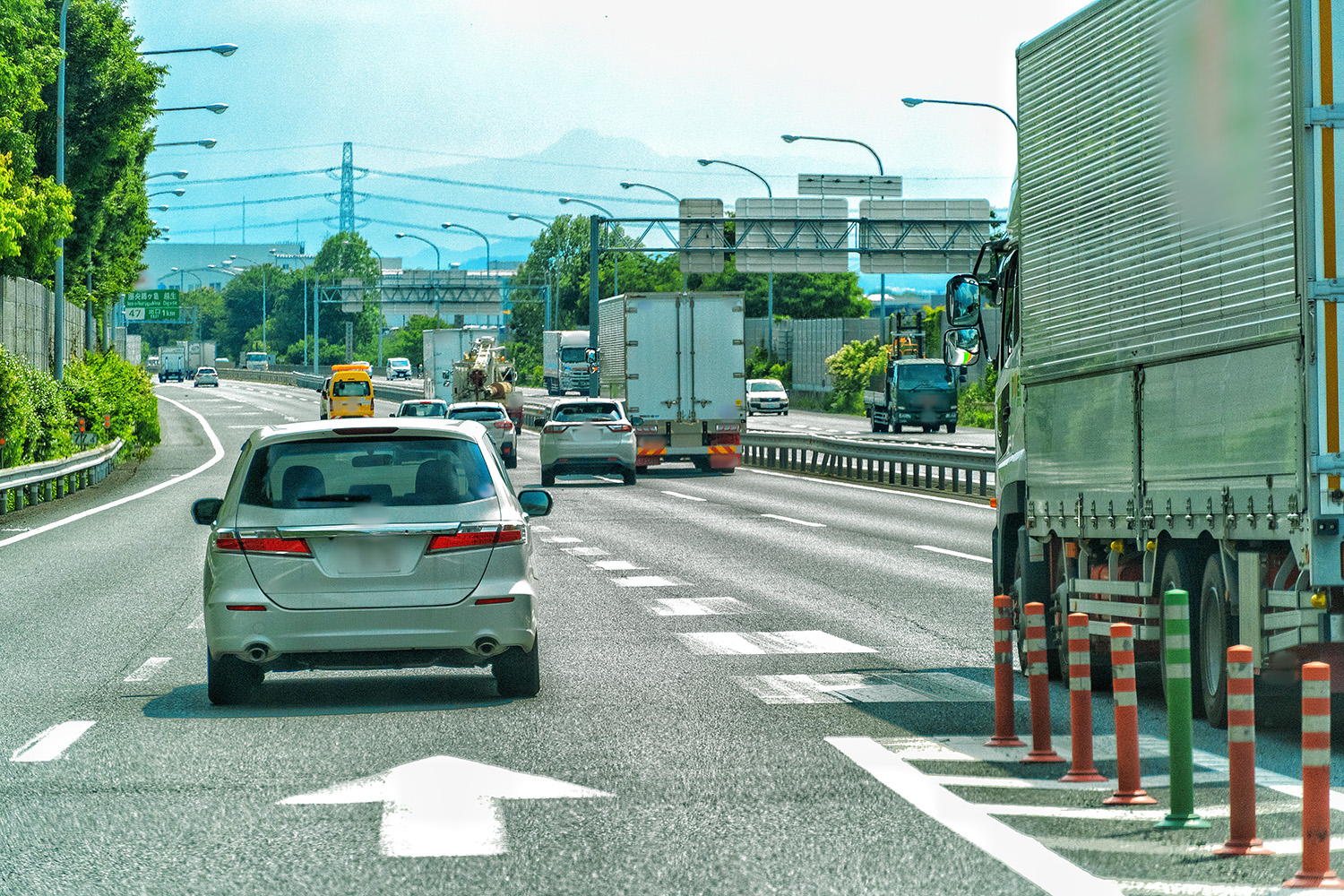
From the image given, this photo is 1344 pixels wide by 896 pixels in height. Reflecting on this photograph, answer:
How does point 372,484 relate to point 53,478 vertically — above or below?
above

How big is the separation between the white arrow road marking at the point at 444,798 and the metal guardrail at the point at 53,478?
69.2 ft

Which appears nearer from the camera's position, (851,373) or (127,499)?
(127,499)

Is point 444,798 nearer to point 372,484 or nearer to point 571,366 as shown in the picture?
point 372,484

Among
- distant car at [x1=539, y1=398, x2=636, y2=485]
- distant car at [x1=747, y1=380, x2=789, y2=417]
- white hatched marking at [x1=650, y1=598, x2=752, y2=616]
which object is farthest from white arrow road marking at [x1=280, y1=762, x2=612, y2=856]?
distant car at [x1=747, y1=380, x2=789, y2=417]

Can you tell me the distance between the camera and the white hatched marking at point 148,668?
1129 centimetres

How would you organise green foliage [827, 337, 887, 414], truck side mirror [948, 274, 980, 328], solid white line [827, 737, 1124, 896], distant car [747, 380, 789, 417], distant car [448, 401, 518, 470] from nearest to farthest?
solid white line [827, 737, 1124, 896] < truck side mirror [948, 274, 980, 328] < distant car [448, 401, 518, 470] < distant car [747, 380, 789, 417] < green foliage [827, 337, 887, 414]

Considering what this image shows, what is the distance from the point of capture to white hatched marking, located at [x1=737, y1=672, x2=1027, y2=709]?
33.9ft

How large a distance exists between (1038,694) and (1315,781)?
2600 mm

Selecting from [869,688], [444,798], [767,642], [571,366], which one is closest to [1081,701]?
[444,798]

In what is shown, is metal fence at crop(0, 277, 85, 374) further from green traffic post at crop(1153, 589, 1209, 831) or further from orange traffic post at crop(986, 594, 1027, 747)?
green traffic post at crop(1153, 589, 1209, 831)

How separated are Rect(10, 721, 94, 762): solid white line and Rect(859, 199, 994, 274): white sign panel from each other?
180 feet

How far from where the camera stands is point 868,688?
10727 mm

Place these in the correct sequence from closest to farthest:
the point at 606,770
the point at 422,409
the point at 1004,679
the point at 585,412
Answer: the point at 606,770 → the point at 1004,679 → the point at 585,412 → the point at 422,409

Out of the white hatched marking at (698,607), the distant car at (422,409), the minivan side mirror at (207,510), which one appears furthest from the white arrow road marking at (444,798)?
the distant car at (422,409)
